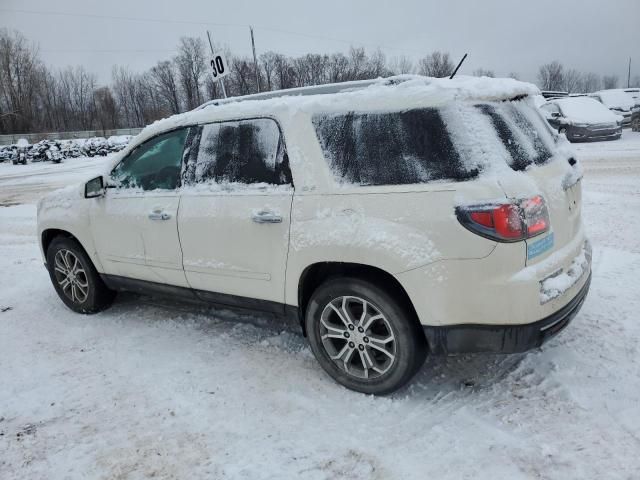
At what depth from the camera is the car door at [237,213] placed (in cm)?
335

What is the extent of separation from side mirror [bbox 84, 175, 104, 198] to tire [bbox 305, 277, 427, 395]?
2329mm

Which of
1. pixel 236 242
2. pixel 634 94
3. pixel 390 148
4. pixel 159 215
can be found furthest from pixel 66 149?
pixel 634 94

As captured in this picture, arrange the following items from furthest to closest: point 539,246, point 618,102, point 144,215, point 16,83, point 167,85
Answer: point 167,85 < point 16,83 < point 618,102 < point 144,215 < point 539,246

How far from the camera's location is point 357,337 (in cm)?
320

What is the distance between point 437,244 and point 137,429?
2.10 metres

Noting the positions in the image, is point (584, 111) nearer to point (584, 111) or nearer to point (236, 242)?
point (584, 111)

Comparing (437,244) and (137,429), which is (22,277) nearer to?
(137,429)

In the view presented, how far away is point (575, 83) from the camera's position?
342 feet

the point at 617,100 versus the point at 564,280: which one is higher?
the point at 617,100

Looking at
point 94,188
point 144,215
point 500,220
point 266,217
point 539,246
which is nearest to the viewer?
point 500,220

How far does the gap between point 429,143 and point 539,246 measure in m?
0.81

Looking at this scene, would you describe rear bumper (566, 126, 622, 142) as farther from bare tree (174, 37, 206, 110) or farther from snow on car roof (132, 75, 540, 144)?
bare tree (174, 37, 206, 110)

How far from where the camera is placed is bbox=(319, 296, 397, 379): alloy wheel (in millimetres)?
3109

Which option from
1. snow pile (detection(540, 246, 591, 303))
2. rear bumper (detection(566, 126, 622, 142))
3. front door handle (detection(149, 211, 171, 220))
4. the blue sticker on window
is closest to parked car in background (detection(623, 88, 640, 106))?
rear bumper (detection(566, 126, 622, 142))
